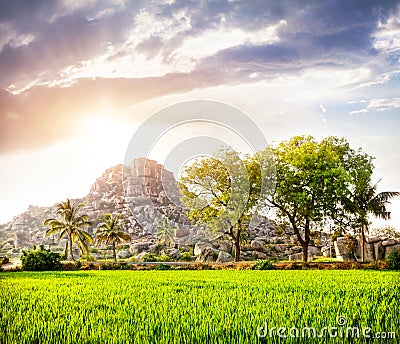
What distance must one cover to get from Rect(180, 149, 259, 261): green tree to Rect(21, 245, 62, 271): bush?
40.9 ft

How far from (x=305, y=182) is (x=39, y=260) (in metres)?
22.0

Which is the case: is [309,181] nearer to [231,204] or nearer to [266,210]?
[266,210]

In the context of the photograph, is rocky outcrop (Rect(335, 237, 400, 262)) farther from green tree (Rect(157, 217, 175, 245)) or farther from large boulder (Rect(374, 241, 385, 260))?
green tree (Rect(157, 217, 175, 245))

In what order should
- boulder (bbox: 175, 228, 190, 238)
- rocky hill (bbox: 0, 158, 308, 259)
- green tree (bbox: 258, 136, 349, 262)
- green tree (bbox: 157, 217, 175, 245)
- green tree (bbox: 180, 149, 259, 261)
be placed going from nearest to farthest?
green tree (bbox: 258, 136, 349, 262), green tree (bbox: 180, 149, 259, 261), rocky hill (bbox: 0, 158, 308, 259), green tree (bbox: 157, 217, 175, 245), boulder (bbox: 175, 228, 190, 238)

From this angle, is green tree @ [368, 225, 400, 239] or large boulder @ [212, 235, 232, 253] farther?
large boulder @ [212, 235, 232, 253]

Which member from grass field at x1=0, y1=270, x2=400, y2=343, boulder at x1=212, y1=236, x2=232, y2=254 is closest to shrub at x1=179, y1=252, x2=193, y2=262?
boulder at x1=212, y1=236, x2=232, y2=254

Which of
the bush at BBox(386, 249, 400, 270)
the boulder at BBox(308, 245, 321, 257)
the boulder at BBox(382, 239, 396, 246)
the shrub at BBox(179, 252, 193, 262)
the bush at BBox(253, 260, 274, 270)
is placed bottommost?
the shrub at BBox(179, 252, 193, 262)

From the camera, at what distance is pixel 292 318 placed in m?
6.45

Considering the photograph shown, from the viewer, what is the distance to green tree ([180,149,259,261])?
35.7m

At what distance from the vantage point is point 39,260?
99.2 feet

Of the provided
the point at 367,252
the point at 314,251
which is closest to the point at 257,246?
the point at 314,251

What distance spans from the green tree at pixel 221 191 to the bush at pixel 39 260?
1245 cm

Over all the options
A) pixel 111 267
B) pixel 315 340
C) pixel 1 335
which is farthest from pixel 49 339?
pixel 111 267

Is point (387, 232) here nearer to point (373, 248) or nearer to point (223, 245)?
point (373, 248)
